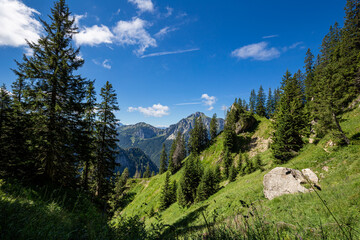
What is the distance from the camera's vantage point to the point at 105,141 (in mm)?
18734

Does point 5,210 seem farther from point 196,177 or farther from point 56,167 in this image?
point 196,177

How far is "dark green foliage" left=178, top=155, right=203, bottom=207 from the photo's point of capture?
1260 inches

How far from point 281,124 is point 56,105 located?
28843 millimetres

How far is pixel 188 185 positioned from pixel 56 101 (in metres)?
29.3

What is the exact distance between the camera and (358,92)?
25922 mm

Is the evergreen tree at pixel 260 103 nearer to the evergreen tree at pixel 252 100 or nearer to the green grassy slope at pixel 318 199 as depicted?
the evergreen tree at pixel 252 100

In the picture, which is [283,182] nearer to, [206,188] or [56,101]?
[206,188]

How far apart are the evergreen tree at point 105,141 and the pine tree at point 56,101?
3494 mm

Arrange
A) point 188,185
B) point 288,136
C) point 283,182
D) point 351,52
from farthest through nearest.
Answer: point 188,185
point 351,52
point 288,136
point 283,182

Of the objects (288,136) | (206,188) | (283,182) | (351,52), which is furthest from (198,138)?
(283,182)

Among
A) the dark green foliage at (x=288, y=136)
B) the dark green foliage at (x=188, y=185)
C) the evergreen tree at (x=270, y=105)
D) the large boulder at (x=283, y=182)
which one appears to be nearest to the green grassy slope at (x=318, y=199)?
the large boulder at (x=283, y=182)

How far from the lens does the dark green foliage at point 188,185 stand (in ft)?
105

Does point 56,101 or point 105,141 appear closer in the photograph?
point 56,101

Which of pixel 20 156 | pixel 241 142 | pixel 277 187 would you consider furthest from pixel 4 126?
pixel 241 142
